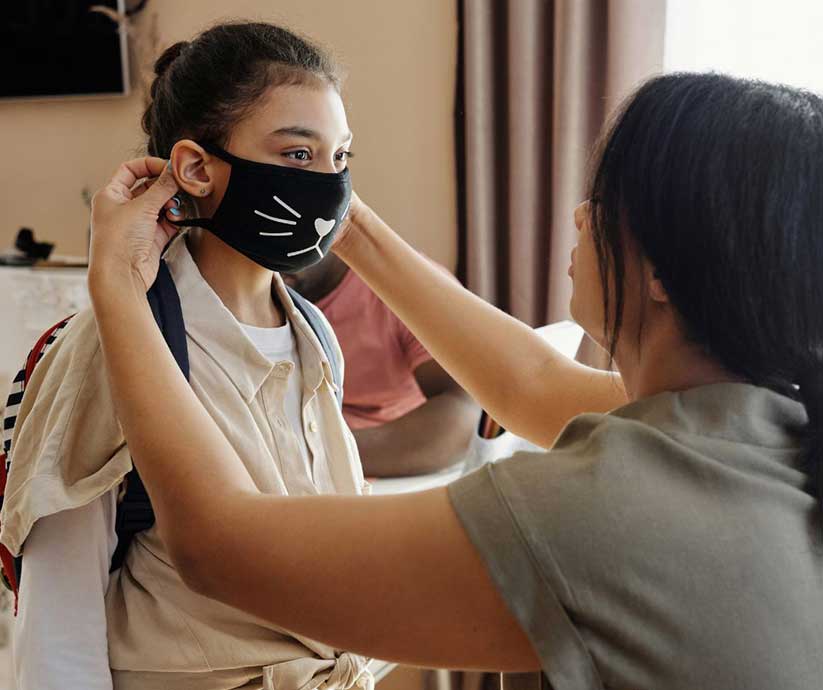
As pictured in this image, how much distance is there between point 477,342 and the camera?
123 centimetres

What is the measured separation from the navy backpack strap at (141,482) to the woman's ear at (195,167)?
0.41 feet

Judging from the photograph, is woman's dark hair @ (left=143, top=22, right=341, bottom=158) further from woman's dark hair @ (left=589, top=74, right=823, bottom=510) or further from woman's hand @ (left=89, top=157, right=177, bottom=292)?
woman's dark hair @ (left=589, top=74, right=823, bottom=510)

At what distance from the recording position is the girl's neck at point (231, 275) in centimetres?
114

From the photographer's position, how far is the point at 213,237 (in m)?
1.14

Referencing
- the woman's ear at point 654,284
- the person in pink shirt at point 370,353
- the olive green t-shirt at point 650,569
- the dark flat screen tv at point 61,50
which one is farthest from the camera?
the dark flat screen tv at point 61,50

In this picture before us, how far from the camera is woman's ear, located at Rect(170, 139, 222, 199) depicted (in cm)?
108

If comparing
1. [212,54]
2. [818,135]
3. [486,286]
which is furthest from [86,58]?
[818,135]

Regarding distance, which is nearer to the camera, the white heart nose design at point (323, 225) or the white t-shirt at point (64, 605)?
the white t-shirt at point (64, 605)

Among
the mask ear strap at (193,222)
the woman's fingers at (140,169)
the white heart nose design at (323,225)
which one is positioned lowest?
the white heart nose design at (323,225)

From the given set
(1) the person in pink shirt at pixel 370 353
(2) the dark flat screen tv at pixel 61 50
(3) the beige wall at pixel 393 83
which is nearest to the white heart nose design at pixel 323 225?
(1) the person in pink shirt at pixel 370 353

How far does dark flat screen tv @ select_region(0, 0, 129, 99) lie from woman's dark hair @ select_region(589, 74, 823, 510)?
289 centimetres

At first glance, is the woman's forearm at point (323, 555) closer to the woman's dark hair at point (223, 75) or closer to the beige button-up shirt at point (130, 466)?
the beige button-up shirt at point (130, 466)

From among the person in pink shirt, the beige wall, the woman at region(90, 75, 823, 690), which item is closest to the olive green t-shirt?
the woman at region(90, 75, 823, 690)

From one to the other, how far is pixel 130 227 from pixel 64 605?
1.32ft
